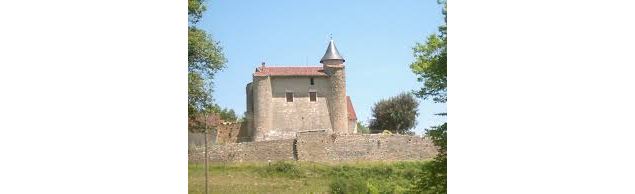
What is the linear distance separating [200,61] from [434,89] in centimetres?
150

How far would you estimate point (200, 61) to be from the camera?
4973 millimetres

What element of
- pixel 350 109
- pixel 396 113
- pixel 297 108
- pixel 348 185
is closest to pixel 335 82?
pixel 350 109

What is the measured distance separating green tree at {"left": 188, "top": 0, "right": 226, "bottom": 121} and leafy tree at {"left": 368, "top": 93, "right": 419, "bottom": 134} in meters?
1.02

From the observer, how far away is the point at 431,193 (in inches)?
190

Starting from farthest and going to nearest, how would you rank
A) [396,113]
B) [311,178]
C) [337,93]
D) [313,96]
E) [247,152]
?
[247,152]
[311,178]
[313,96]
[396,113]
[337,93]

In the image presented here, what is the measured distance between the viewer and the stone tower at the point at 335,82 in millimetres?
4566

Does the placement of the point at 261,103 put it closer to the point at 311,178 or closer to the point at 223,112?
the point at 223,112

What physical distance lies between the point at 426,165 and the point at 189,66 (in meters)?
1.66

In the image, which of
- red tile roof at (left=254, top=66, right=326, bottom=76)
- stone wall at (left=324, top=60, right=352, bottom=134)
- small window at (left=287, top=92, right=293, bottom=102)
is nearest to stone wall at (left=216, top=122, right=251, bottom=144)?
small window at (left=287, top=92, right=293, bottom=102)

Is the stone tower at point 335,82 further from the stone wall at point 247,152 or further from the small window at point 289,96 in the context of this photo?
the stone wall at point 247,152

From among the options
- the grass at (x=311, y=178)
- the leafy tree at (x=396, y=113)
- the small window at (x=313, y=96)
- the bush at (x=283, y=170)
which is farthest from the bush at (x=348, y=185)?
the small window at (x=313, y=96)

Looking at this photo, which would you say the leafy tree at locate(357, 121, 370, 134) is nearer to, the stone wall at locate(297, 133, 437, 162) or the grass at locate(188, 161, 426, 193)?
the stone wall at locate(297, 133, 437, 162)
